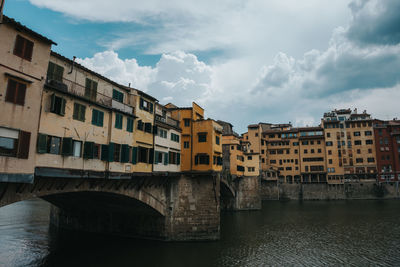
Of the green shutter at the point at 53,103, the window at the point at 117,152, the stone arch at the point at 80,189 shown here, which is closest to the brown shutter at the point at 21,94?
the green shutter at the point at 53,103

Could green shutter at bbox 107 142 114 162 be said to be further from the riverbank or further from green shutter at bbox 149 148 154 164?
the riverbank

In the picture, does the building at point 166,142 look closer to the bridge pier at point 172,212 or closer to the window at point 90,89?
the bridge pier at point 172,212

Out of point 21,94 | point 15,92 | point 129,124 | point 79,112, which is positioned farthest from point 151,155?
point 15,92

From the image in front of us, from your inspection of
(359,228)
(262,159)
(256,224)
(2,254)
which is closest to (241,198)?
(256,224)

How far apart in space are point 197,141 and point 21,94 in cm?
2315

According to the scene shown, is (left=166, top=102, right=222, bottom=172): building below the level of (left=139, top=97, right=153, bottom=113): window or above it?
below

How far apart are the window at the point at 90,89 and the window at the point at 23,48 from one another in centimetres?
590

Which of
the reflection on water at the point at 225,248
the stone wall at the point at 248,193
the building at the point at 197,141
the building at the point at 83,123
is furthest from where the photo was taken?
the stone wall at the point at 248,193

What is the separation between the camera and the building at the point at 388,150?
281 feet

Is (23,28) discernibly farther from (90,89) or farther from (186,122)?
(186,122)

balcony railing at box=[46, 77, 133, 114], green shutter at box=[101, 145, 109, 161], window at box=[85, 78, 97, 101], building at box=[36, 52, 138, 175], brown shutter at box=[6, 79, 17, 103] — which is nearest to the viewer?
brown shutter at box=[6, 79, 17, 103]

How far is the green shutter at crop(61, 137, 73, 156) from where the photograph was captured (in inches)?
763

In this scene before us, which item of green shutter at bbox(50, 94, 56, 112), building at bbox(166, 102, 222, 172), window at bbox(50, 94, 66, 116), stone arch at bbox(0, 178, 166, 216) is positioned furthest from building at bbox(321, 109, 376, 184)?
green shutter at bbox(50, 94, 56, 112)

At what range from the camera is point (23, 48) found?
1678cm
